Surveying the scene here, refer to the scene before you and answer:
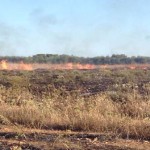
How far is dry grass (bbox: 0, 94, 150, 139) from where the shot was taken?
40.7ft

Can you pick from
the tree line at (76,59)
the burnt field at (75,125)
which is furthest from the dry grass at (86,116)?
the tree line at (76,59)

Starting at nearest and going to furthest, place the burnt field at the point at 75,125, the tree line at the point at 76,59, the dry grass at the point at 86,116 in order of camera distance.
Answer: the burnt field at the point at 75,125, the dry grass at the point at 86,116, the tree line at the point at 76,59

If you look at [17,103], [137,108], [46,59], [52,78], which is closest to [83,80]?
[52,78]

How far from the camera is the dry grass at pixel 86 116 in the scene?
12406mm

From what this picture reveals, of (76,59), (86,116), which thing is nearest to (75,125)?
(86,116)

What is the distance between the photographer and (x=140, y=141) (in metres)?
11.3

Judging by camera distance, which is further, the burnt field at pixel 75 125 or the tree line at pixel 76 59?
the tree line at pixel 76 59

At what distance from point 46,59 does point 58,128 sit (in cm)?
7274

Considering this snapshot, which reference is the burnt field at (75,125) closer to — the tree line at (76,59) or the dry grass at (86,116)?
the dry grass at (86,116)

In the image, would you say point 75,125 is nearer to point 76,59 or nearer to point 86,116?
point 86,116

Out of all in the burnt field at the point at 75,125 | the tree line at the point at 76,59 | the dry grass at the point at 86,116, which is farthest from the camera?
the tree line at the point at 76,59

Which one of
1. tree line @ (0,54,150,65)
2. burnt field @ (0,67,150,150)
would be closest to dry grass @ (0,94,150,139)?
burnt field @ (0,67,150,150)

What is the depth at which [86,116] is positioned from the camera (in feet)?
43.2

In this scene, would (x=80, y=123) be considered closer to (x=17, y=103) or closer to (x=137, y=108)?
(x=137, y=108)
